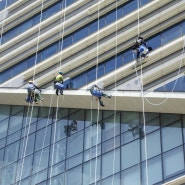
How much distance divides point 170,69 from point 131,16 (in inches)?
205

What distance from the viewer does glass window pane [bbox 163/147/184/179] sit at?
28.1 meters

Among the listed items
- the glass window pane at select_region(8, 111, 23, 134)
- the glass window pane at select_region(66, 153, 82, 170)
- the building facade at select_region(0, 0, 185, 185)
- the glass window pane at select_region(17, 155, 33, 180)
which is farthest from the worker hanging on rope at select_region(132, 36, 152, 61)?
the glass window pane at select_region(8, 111, 23, 134)

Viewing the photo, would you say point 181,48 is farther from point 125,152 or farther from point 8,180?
point 8,180

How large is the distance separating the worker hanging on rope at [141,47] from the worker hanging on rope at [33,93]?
6.19 metres

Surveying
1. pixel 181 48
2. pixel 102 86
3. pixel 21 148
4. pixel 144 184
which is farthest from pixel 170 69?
pixel 21 148

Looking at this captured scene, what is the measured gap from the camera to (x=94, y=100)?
32469mm

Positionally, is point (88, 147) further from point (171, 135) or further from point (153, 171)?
point (171, 135)

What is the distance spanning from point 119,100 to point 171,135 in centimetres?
365

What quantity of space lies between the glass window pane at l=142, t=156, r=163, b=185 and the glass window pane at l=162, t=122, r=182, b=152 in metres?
0.81

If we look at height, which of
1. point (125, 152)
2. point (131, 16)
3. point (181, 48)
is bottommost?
Result: point (125, 152)

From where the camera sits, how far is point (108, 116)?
107 feet

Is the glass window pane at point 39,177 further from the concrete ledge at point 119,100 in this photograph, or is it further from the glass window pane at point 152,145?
the glass window pane at point 152,145

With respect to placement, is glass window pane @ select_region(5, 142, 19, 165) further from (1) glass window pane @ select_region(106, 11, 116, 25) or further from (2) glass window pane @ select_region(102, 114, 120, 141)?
(1) glass window pane @ select_region(106, 11, 116, 25)

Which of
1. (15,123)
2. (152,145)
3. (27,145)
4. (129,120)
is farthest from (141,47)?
(15,123)
